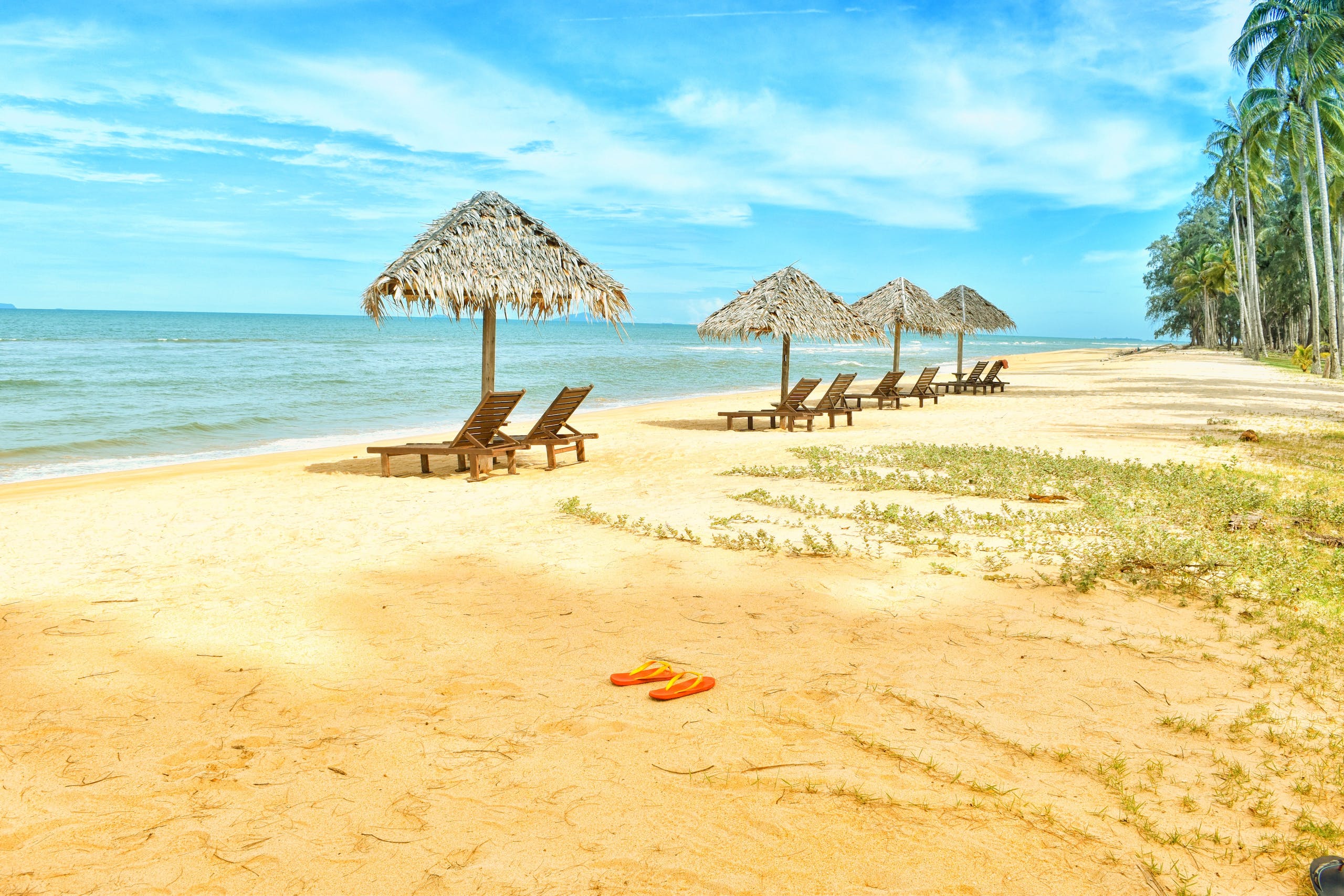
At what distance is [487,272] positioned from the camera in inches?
371

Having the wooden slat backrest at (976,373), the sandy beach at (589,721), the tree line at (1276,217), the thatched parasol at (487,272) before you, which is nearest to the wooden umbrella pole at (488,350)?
the thatched parasol at (487,272)

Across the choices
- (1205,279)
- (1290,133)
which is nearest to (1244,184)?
(1290,133)

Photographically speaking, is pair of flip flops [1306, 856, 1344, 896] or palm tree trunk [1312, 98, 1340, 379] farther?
palm tree trunk [1312, 98, 1340, 379]

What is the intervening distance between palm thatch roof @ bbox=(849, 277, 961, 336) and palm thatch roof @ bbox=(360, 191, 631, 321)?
34.2ft

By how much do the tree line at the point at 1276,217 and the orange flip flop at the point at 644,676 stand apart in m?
23.6

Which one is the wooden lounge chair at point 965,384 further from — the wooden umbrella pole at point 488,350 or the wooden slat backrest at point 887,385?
the wooden umbrella pole at point 488,350

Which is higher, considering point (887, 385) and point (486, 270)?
point (486, 270)

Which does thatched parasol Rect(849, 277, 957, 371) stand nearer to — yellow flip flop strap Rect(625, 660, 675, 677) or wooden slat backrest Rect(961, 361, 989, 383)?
wooden slat backrest Rect(961, 361, 989, 383)

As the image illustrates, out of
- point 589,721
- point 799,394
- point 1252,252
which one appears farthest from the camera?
point 1252,252

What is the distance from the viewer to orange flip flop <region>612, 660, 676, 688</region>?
349 centimetres

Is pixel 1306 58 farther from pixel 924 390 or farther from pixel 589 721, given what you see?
pixel 589 721

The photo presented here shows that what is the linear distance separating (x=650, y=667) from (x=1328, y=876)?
232cm

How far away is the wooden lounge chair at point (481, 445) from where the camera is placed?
28.6 ft

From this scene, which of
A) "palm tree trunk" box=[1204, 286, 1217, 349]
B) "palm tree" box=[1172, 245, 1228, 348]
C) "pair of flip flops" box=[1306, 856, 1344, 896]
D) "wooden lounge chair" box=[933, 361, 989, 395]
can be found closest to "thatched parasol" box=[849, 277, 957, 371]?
"wooden lounge chair" box=[933, 361, 989, 395]
